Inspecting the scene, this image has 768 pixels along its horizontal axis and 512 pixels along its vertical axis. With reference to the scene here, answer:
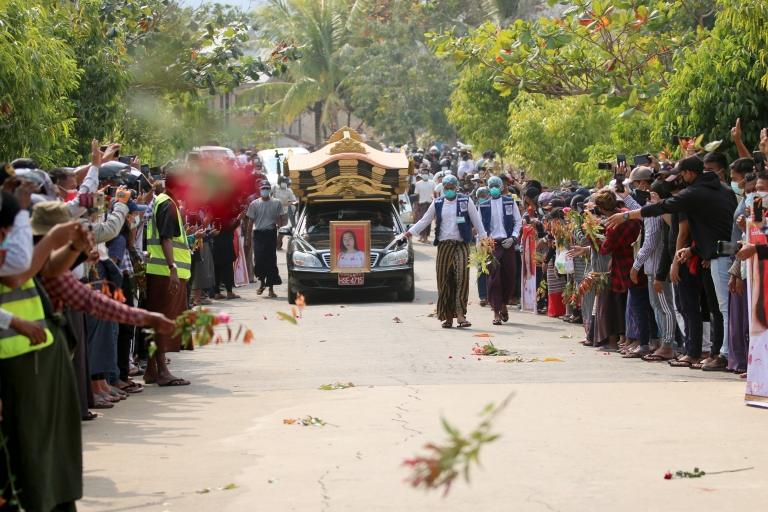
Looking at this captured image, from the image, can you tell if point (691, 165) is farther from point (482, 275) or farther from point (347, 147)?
point (347, 147)

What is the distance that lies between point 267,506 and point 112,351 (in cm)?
502

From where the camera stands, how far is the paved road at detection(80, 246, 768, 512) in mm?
8617

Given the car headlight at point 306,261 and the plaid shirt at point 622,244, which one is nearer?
the plaid shirt at point 622,244

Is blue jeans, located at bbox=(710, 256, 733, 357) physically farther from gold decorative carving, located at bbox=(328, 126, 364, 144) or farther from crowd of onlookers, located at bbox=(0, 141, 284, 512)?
gold decorative carving, located at bbox=(328, 126, 364, 144)

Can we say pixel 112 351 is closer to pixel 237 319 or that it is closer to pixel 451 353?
pixel 451 353

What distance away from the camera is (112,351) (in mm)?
13062

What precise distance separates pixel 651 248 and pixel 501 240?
19.5ft

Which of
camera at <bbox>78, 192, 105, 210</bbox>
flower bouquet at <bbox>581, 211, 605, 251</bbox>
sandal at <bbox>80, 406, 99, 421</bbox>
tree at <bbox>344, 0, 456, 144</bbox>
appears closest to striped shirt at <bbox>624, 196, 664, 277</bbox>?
flower bouquet at <bbox>581, 211, 605, 251</bbox>

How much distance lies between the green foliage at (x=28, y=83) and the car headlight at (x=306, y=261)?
6766mm

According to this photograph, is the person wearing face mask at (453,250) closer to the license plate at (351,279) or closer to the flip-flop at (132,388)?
the license plate at (351,279)

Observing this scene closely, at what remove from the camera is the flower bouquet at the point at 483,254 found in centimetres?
2062

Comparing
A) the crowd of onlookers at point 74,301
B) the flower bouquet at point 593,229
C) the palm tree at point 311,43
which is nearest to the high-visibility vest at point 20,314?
the crowd of onlookers at point 74,301

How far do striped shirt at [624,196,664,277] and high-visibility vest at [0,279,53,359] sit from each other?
355 inches

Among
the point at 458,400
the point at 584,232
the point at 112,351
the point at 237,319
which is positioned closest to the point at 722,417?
the point at 458,400
